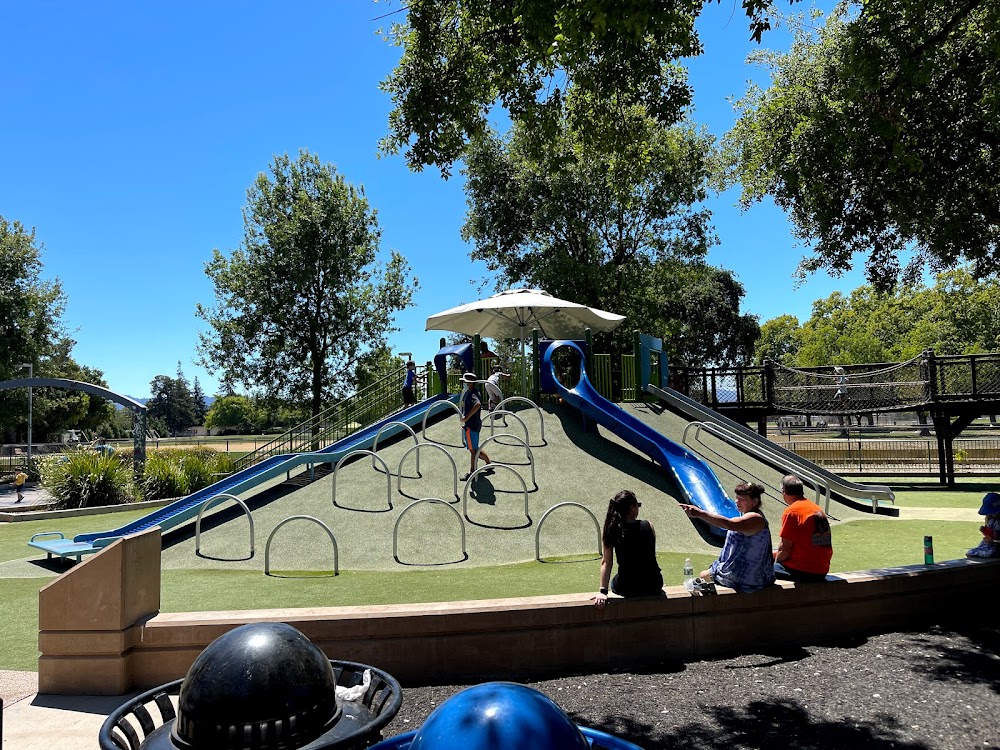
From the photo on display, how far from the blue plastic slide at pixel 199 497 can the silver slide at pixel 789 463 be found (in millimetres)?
6004

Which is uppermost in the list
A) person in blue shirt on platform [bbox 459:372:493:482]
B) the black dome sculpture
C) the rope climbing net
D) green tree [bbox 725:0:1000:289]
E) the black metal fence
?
green tree [bbox 725:0:1000:289]

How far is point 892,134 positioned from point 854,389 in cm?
1311

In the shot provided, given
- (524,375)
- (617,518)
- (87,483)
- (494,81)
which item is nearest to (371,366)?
(87,483)

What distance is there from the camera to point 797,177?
10.0m

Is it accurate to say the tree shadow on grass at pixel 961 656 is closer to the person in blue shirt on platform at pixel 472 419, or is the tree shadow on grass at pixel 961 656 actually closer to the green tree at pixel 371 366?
the person in blue shirt on platform at pixel 472 419

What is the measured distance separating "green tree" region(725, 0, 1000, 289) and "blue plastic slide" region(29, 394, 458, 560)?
855cm

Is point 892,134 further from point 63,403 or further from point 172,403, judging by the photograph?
point 172,403

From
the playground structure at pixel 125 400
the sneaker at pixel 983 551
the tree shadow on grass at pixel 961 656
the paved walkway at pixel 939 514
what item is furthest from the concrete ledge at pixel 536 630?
the playground structure at pixel 125 400

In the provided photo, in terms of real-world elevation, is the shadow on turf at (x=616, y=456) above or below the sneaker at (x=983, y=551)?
above

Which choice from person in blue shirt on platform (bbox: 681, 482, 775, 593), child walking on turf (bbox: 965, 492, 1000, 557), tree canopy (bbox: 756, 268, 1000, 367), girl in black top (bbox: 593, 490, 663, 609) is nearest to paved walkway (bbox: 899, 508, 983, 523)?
child walking on turf (bbox: 965, 492, 1000, 557)

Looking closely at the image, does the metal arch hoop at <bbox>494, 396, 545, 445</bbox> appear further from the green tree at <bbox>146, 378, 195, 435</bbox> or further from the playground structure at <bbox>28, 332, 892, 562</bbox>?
the green tree at <bbox>146, 378, 195, 435</bbox>

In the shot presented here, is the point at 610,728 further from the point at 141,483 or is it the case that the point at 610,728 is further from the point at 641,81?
the point at 141,483

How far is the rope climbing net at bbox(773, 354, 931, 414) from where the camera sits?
19750mm

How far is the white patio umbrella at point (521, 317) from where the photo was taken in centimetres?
1501
